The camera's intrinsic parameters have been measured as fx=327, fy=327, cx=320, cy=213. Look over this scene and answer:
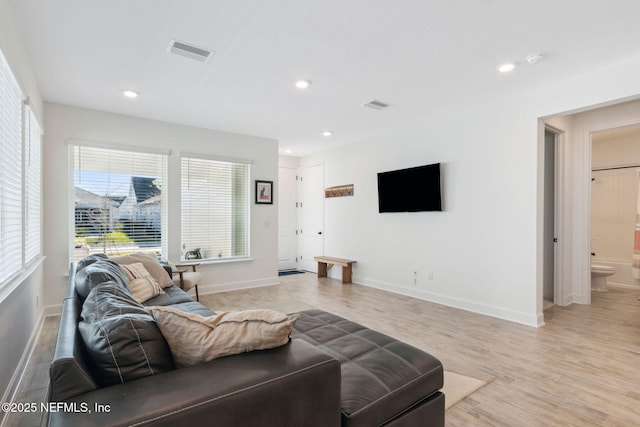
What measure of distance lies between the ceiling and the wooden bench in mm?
2823

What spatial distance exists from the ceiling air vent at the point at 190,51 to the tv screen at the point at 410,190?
10.3ft

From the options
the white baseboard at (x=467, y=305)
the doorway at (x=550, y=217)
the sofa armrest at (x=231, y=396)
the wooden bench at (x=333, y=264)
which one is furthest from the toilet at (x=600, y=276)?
the sofa armrest at (x=231, y=396)

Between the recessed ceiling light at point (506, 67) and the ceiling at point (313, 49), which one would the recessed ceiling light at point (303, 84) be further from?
the recessed ceiling light at point (506, 67)

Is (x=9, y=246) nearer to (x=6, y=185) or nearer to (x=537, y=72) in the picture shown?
(x=6, y=185)

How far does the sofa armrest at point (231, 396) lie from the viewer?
2.92ft

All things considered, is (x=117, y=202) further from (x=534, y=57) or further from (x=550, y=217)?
(x=550, y=217)

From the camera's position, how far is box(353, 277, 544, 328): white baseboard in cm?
361

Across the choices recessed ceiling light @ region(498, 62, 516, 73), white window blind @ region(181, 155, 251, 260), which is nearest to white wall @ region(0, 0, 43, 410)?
white window blind @ region(181, 155, 251, 260)

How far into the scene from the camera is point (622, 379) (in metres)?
2.41

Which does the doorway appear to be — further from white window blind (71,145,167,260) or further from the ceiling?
white window blind (71,145,167,260)

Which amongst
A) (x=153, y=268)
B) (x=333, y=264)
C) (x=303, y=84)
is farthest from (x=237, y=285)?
(x=303, y=84)

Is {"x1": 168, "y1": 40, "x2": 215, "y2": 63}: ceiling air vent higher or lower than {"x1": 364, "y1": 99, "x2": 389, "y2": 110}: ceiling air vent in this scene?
higher

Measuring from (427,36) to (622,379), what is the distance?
9.58ft

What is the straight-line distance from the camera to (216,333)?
1249mm
